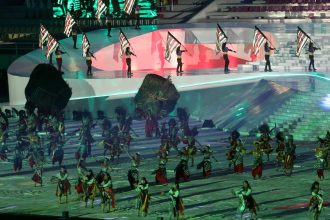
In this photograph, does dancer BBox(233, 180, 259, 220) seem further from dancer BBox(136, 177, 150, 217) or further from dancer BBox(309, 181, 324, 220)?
dancer BBox(136, 177, 150, 217)

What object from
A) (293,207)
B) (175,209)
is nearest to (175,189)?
(175,209)

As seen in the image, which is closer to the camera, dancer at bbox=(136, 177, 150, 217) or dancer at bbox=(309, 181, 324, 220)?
dancer at bbox=(309, 181, 324, 220)

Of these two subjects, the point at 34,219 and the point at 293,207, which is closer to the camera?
the point at 34,219

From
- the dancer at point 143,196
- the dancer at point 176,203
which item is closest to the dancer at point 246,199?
the dancer at point 176,203

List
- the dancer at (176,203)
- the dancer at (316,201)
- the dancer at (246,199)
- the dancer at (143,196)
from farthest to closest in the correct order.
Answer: the dancer at (143,196), the dancer at (176,203), the dancer at (246,199), the dancer at (316,201)

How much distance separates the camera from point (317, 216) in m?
47.1

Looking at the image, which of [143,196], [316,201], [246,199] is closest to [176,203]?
[143,196]

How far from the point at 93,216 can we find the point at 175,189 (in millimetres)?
2998

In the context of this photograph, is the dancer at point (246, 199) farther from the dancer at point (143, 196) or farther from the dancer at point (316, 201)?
the dancer at point (143, 196)

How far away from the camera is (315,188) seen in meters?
47.1

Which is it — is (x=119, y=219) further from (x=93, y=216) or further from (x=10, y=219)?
(x=10, y=219)

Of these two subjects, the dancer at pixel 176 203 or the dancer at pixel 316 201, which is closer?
the dancer at pixel 316 201

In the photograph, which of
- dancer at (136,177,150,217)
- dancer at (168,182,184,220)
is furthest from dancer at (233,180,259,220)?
dancer at (136,177,150,217)

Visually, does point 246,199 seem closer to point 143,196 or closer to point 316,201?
point 316,201
